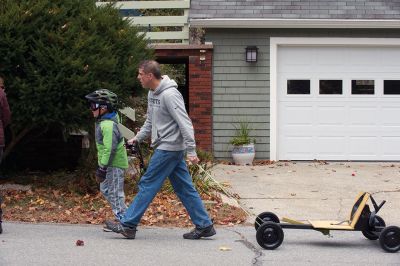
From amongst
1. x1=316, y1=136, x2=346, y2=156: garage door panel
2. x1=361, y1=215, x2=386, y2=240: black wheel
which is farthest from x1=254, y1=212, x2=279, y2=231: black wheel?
x1=316, y1=136, x2=346, y2=156: garage door panel

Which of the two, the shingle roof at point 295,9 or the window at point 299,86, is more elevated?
the shingle roof at point 295,9

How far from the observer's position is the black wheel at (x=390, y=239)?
659 cm

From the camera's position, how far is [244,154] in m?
13.9

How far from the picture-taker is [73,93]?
28.6 feet

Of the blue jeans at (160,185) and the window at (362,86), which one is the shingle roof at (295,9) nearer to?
the window at (362,86)

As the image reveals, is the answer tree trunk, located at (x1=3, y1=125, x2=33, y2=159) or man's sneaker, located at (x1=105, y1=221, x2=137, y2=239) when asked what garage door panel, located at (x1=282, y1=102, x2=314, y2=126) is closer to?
tree trunk, located at (x1=3, y1=125, x2=33, y2=159)

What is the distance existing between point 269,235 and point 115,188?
1.75 meters

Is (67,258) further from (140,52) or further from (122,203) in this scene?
(140,52)

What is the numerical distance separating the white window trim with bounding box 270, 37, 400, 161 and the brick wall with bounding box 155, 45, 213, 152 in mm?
1292

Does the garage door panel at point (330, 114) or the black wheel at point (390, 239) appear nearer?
the black wheel at point (390, 239)

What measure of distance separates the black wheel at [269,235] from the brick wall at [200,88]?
7.44 meters

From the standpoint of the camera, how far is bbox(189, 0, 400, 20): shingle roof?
14.0 m

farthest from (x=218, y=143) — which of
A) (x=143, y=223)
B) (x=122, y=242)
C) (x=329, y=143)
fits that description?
(x=122, y=242)

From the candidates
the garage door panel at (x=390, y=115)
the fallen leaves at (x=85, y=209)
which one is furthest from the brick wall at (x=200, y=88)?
the fallen leaves at (x=85, y=209)
